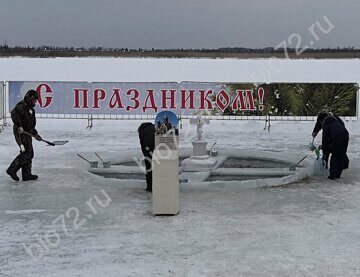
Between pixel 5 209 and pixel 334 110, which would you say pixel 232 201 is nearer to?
pixel 5 209

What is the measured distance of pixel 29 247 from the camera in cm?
638

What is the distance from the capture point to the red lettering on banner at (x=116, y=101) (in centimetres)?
1830

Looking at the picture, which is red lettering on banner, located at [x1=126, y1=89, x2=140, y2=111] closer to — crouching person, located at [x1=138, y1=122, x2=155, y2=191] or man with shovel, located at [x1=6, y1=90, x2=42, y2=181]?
man with shovel, located at [x1=6, y1=90, x2=42, y2=181]

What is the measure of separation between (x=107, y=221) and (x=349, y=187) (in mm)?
4214

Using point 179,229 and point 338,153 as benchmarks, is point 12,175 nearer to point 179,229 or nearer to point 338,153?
point 179,229

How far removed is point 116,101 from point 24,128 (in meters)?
8.68

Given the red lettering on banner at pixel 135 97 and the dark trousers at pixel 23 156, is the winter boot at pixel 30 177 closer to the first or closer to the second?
the dark trousers at pixel 23 156

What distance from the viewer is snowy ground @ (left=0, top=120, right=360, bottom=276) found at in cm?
575

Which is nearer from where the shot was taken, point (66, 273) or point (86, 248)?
point (66, 273)

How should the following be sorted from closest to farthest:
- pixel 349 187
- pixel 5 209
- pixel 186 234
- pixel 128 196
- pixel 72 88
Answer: pixel 186 234
pixel 5 209
pixel 128 196
pixel 349 187
pixel 72 88

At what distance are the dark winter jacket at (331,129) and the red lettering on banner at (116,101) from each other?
892cm

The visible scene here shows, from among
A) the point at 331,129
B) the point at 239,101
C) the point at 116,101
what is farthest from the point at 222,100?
the point at 331,129

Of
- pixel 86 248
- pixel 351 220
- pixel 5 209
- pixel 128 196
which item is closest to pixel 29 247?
pixel 86 248

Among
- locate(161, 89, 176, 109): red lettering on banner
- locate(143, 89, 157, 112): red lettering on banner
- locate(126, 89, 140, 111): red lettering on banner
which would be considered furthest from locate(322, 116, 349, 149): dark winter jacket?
locate(126, 89, 140, 111): red lettering on banner
